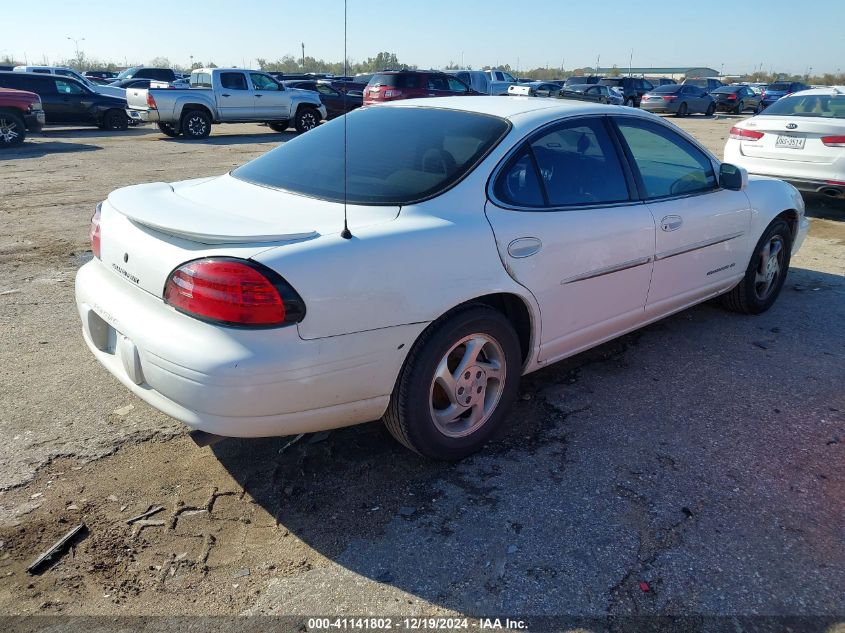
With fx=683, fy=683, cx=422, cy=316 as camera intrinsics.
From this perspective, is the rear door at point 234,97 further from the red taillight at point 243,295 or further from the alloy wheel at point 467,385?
the red taillight at point 243,295

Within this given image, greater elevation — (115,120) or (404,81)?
(404,81)

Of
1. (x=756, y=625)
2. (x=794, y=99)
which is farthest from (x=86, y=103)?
(x=756, y=625)

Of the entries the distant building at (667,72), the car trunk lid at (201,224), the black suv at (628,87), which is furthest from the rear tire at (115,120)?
the distant building at (667,72)

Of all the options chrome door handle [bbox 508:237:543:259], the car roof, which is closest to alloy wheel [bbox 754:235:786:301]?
the car roof

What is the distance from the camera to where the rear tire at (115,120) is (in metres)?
19.1

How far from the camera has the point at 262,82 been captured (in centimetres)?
1889

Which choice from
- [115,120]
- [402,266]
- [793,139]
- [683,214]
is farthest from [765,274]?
[115,120]

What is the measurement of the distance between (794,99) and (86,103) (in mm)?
17180

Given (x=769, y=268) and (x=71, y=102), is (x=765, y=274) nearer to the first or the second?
(x=769, y=268)

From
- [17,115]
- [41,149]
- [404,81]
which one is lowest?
[41,149]

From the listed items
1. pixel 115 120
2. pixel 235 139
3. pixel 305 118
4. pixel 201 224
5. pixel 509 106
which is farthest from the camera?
pixel 305 118

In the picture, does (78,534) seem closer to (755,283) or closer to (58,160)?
(755,283)

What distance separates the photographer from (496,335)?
311cm

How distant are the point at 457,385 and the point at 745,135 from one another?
741cm
